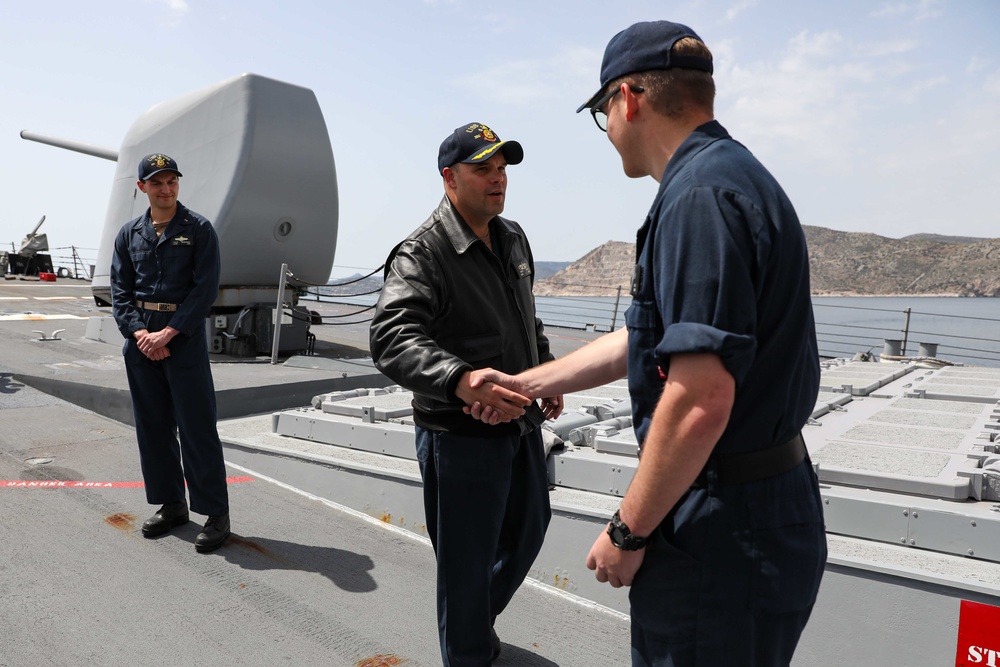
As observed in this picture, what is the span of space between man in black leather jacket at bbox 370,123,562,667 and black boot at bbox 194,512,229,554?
1190 mm

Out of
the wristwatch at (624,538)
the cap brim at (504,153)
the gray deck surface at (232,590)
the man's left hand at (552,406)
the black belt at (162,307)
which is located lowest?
the gray deck surface at (232,590)

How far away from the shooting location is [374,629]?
2369mm

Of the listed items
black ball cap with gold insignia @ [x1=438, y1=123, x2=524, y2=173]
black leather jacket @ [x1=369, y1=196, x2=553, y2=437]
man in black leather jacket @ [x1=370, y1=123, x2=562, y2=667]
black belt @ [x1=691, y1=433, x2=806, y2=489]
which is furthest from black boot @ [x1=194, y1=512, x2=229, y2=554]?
black belt @ [x1=691, y1=433, x2=806, y2=489]

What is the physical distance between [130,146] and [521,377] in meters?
8.02

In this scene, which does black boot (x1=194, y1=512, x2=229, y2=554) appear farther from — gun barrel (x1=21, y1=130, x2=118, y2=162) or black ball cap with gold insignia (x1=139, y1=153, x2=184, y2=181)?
gun barrel (x1=21, y1=130, x2=118, y2=162)

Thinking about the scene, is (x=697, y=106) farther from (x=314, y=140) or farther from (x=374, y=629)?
(x=314, y=140)

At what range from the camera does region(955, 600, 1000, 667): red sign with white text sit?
76.6 inches

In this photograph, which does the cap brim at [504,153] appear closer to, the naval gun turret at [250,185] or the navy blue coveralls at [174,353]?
the navy blue coveralls at [174,353]

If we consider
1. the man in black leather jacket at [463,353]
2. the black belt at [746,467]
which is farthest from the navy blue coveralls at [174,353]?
the black belt at [746,467]

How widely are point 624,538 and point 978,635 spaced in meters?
1.35

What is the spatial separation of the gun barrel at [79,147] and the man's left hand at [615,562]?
1039 cm

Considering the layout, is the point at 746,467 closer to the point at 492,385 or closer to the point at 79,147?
the point at 492,385

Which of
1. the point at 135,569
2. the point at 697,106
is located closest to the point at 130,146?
the point at 135,569

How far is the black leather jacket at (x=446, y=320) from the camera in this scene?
183cm
